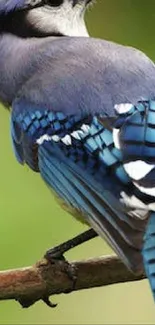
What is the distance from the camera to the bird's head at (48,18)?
316 cm

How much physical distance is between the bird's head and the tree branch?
1.73 feet

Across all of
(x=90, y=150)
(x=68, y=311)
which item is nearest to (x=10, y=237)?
(x=68, y=311)

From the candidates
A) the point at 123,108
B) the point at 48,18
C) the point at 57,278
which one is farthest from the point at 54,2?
the point at 57,278

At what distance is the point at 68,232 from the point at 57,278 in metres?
0.58

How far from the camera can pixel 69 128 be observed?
285 cm

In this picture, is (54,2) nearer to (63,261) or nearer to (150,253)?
(63,261)

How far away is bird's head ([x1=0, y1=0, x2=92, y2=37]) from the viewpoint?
10.4 ft

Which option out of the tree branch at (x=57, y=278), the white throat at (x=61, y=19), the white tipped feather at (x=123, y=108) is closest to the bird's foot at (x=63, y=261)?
the tree branch at (x=57, y=278)

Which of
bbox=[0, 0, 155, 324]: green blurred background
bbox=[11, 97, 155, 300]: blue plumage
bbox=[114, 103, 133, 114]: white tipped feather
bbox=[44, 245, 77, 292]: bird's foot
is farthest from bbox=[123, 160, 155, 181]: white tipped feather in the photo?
bbox=[0, 0, 155, 324]: green blurred background

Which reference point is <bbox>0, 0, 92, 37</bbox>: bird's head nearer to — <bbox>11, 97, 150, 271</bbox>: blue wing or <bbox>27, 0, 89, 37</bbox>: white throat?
<bbox>27, 0, 89, 37</bbox>: white throat

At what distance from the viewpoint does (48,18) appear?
3.18 metres

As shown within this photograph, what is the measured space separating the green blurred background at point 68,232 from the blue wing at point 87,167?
0.36 metres

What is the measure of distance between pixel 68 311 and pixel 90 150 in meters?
0.78

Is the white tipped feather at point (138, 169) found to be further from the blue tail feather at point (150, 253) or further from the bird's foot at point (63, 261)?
the bird's foot at point (63, 261)
